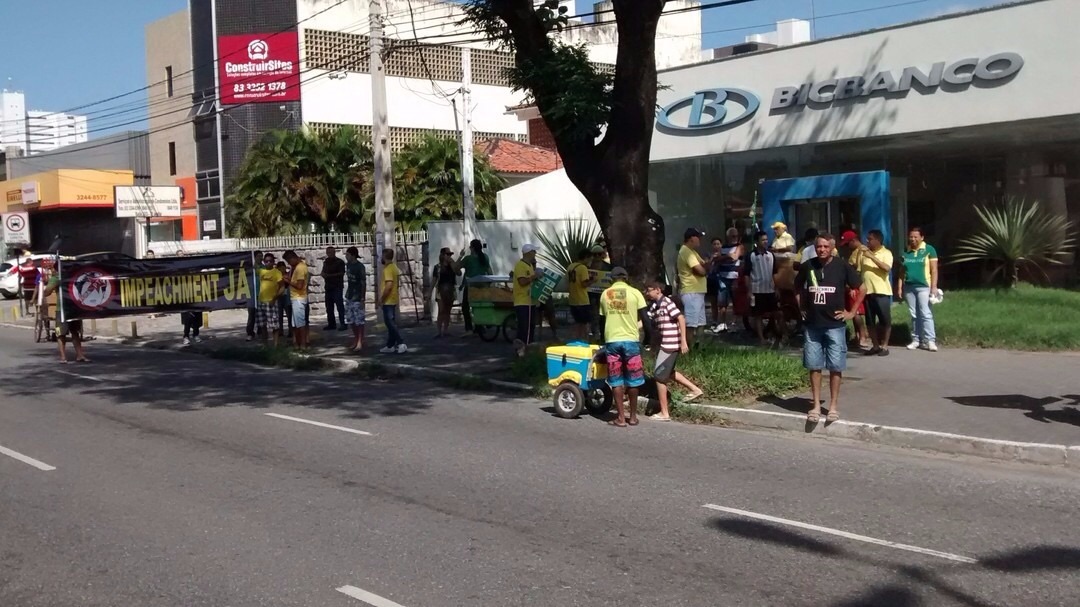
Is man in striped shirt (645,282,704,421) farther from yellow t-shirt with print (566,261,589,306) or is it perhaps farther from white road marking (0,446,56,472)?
white road marking (0,446,56,472)

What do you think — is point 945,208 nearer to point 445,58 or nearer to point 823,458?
point 823,458

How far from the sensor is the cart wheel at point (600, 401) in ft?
40.1

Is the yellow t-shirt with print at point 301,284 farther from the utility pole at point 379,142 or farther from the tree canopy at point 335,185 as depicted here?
the tree canopy at point 335,185

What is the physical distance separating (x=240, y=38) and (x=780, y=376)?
108 feet

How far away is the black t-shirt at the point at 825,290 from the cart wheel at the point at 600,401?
7.94ft

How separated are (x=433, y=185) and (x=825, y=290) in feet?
74.4

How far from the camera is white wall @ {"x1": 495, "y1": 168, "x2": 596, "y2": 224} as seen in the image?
2853 centimetres

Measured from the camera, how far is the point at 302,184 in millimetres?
32250

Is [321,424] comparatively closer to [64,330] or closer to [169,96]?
[64,330]

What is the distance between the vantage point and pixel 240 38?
133ft

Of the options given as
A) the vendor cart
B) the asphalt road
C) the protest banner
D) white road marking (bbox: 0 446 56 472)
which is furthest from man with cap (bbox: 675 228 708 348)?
the protest banner

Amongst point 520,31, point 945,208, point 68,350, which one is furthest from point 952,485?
point 68,350

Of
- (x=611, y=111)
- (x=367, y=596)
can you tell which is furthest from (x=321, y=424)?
(x=367, y=596)

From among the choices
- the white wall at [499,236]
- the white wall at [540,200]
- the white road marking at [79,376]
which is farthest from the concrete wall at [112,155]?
the white road marking at [79,376]
